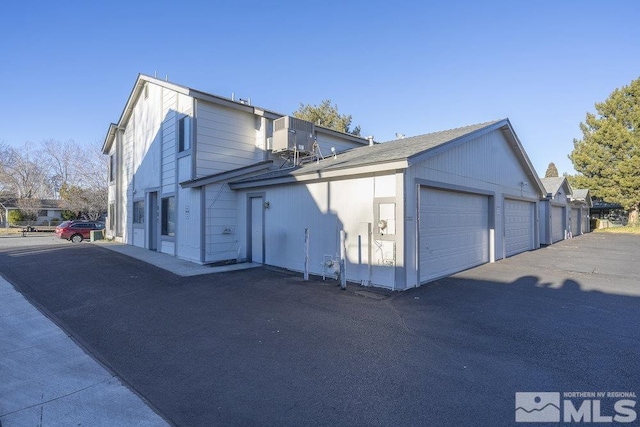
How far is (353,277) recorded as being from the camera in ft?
27.5

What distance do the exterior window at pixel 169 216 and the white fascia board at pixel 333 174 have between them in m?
3.78

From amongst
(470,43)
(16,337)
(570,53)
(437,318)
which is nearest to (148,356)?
(16,337)

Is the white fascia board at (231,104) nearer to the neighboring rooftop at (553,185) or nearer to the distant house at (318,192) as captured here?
the distant house at (318,192)

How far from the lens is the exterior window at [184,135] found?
12070mm

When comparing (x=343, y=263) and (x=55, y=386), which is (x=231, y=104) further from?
(x=55, y=386)

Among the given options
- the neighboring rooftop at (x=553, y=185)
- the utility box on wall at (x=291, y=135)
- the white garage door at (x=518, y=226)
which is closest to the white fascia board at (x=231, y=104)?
the utility box on wall at (x=291, y=135)

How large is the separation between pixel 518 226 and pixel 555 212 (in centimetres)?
874

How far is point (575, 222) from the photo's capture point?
85.4 feet

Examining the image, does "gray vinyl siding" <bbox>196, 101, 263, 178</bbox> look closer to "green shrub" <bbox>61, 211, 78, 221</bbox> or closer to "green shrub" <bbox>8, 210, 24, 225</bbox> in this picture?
"green shrub" <bbox>61, 211, 78, 221</bbox>

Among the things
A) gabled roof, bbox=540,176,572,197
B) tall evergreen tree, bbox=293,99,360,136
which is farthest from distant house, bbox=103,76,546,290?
tall evergreen tree, bbox=293,99,360,136

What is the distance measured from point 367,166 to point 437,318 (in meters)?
3.71

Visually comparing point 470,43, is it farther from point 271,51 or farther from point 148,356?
point 148,356

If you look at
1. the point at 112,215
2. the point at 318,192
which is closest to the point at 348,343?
the point at 318,192

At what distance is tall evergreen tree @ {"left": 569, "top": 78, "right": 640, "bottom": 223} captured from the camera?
28.1 meters
